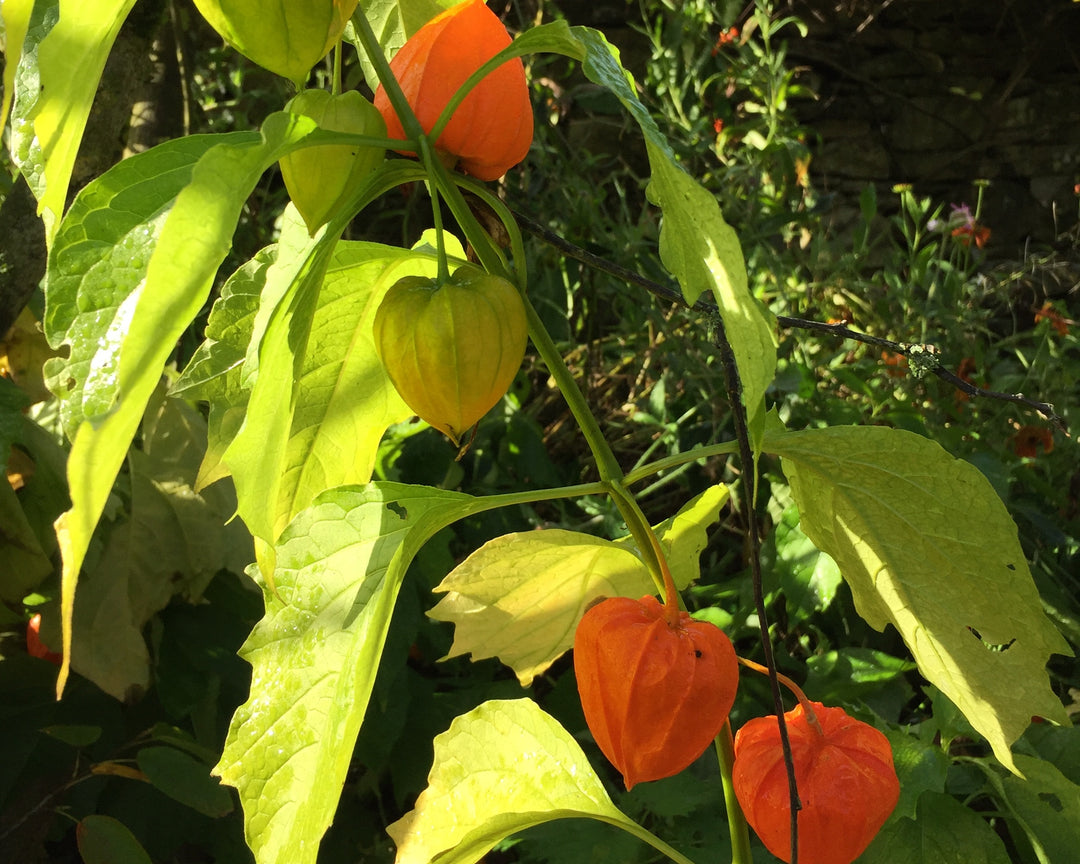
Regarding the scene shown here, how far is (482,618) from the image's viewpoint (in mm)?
513

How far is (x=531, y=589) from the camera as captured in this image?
0.50 metres

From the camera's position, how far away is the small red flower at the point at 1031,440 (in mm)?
1390

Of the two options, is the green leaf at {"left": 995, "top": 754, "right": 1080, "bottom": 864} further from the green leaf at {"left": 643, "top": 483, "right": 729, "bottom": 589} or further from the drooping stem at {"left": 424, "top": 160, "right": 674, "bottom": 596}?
the drooping stem at {"left": 424, "top": 160, "right": 674, "bottom": 596}

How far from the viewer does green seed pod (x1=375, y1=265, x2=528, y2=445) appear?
0.34 m

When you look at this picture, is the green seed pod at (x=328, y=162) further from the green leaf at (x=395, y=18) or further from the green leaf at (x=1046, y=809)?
the green leaf at (x=1046, y=809)

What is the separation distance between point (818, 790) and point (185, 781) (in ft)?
1.91

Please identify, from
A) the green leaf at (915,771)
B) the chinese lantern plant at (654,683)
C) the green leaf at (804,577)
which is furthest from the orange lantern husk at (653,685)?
the green leaf at (804,577)

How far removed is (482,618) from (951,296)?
1282 mm

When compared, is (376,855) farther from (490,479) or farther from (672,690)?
(672,690)

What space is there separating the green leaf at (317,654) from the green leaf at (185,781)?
1.60 feet

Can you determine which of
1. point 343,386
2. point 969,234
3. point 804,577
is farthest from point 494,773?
point 969,234

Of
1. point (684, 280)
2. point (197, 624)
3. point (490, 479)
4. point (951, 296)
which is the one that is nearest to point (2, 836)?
point (197, 624)

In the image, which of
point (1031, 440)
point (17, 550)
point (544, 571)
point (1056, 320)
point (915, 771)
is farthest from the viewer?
point (1056, 320)

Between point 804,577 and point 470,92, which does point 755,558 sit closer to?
point 470,92
